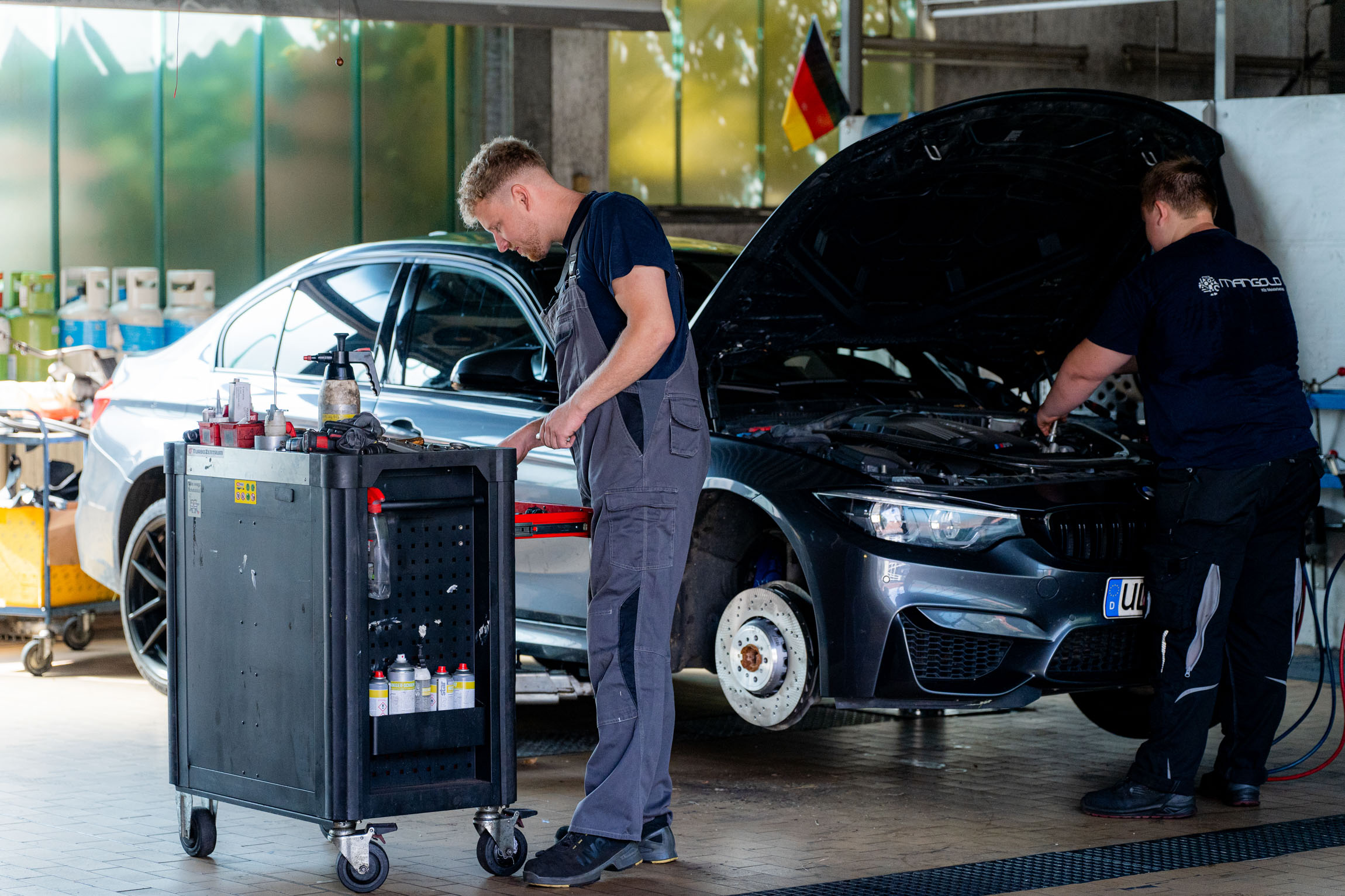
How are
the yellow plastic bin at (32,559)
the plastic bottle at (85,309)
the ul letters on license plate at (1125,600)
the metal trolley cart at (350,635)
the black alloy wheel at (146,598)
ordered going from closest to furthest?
the metal trolley cart at (350,635) → the ul letters on license plate at (1125,600) → the black alloy wheel at (146,598) → the yellow plastic bin at (32,559) → the plastic bottle at (85,309)

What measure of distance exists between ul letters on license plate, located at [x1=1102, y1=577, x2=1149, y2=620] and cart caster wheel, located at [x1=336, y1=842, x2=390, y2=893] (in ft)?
7.49

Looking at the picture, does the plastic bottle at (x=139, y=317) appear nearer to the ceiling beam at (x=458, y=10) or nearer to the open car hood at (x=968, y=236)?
the ceiling beam at (x=458, y=10)

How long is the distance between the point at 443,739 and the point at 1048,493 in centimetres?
203

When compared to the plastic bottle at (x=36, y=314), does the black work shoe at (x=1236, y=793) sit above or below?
below

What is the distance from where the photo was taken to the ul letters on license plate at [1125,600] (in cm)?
535

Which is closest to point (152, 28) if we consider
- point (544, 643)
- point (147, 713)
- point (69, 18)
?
point (69, 18)

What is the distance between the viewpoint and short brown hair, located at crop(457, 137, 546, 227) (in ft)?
15.3

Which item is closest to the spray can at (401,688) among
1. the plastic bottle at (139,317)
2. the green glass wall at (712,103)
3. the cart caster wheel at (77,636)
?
the cart caster wheel at (77,636)

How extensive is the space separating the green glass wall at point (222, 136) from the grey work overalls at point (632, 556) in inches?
350

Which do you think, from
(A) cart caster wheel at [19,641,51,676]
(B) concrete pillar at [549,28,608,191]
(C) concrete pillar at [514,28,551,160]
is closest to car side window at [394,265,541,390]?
(A) cart caster wheel at [19,641,51,676]

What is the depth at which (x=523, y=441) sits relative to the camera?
4.74m

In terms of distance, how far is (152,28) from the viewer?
13258 millimetres

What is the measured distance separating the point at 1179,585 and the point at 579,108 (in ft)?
36.0

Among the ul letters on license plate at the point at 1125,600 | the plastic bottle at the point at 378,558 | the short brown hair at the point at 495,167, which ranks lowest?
the ul letters on license plate at the point at 1125,600
